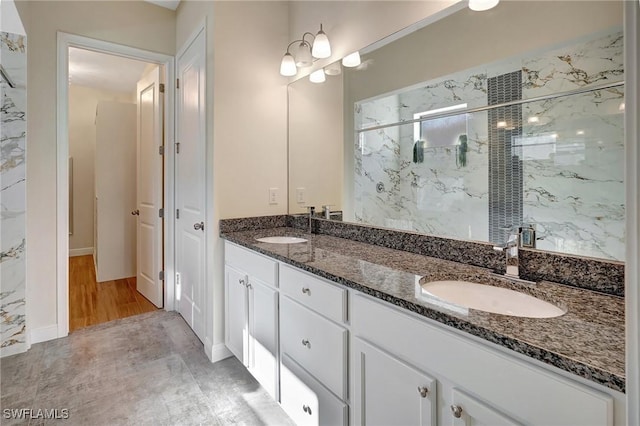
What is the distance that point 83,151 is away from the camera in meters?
5.39

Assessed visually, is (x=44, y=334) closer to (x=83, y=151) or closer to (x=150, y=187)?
(x=150, y=187)

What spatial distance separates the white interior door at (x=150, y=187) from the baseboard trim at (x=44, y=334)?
0.80 m

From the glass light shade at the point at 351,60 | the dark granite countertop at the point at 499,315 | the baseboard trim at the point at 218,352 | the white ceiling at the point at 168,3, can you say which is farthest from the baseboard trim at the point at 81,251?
the glass light shade at the point at 351,60

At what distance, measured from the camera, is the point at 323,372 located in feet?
4.39

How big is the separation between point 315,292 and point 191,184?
1.63 metres

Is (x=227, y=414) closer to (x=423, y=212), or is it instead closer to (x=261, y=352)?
(x=261, y=352)

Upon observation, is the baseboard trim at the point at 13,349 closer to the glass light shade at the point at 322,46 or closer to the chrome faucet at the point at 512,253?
the glass light shade at the point at 322,46

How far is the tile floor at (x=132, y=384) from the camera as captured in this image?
1693 mm

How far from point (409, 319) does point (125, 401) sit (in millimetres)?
1692

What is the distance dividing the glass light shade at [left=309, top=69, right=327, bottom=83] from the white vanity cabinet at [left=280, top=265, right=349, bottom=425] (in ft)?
4.46

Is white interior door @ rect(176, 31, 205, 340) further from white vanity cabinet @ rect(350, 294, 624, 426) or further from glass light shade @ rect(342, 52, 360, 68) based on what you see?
white vanity cabinet @ rect(350, 294, 624, 426)

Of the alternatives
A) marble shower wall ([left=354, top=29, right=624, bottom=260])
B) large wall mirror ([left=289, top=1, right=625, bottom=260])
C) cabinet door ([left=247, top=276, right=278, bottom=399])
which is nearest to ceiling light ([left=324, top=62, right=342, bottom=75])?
large wall mirror ([left=289, top=1, right=625, bottom=260])

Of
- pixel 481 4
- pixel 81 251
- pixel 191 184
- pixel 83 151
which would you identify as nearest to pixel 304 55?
pixel 481 4

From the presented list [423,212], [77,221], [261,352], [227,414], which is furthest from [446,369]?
[77,221]
